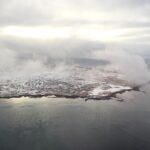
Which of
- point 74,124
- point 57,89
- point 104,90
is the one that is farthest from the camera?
point 57,89

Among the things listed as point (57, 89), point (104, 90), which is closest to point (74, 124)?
point (104, 90)

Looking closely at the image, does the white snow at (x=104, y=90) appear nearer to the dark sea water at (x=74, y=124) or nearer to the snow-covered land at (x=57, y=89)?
the snow-covered land at (x=57, y=89)

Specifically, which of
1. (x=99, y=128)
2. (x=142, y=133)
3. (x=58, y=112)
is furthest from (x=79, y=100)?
(x=142, y=133)

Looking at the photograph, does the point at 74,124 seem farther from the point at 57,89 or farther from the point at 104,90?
the point at 57,89

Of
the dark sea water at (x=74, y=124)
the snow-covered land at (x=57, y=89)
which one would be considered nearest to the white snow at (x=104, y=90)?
the snow-covered land at (x=57, y=89)

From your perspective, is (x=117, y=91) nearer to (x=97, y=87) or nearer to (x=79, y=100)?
(x=97, y=87)

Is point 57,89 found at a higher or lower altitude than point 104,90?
higher

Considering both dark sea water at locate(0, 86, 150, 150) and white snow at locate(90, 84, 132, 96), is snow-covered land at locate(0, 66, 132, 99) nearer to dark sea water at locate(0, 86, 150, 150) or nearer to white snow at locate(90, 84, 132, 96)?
white snow at locate(90, 84, 132, 96)

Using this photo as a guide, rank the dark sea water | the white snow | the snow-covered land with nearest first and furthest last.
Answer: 1. the dark sea water
2. the snow-covered land
3. the white snow

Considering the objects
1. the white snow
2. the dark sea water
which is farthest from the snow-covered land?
the dark sea water
